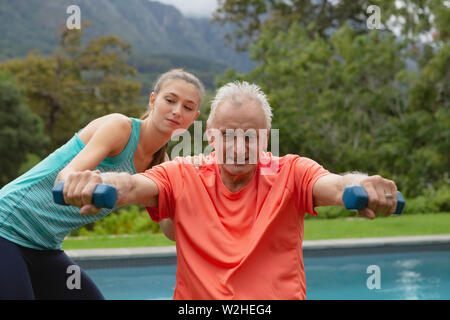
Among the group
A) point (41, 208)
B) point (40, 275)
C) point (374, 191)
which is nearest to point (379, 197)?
point (374, 191)

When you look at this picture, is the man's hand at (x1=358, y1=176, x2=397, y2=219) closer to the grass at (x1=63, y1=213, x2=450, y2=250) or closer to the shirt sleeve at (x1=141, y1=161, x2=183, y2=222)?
the shirt sleeve at (x1=141, y1=161, x2=183, y2=222)

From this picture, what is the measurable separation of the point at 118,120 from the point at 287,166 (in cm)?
85

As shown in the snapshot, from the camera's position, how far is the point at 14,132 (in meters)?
19.0

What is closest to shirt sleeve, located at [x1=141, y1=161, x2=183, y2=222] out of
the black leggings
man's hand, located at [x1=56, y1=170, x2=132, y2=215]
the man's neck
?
the man's neck

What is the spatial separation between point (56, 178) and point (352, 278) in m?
5.51

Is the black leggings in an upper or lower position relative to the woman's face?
lower

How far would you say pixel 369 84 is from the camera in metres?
13.8

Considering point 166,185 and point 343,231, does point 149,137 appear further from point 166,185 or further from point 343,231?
point 343,231

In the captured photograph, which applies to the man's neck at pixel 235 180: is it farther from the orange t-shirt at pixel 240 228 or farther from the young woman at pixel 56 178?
the young woman at pixel 56 178

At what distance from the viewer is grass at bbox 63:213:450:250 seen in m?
8.01

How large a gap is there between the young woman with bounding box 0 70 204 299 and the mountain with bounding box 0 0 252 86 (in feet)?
71.3

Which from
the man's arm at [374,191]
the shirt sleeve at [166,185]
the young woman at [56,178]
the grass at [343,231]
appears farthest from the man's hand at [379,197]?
the grass at [343,231]
